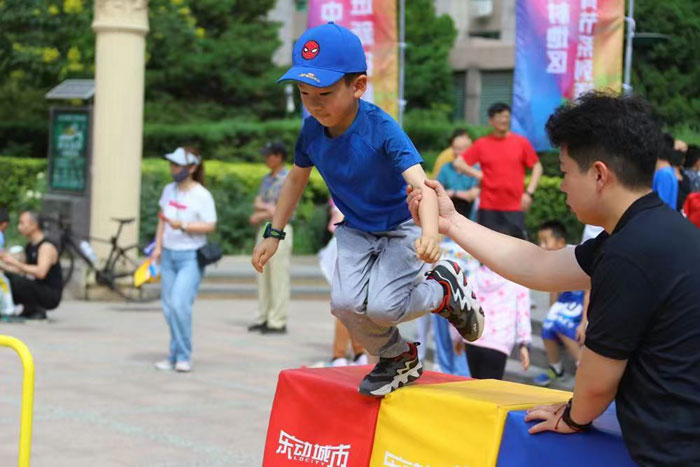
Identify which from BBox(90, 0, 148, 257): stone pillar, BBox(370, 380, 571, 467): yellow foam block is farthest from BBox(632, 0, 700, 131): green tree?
BBox(370, 380, 571, 467): yellow foam block

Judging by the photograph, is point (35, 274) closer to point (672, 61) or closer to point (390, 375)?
point (390, 375)

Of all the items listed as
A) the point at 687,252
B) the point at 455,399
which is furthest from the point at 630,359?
the point at 455,399

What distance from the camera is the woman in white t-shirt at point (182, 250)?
9570 millimetres

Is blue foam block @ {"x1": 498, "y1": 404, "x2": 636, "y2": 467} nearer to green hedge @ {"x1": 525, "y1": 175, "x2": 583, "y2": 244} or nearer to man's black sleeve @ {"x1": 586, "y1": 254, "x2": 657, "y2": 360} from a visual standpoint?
man's black sleeve @ {"x1": 586, "y1": 254, "x2": 657, "y2": 360}

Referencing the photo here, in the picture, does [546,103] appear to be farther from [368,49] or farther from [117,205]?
[117,205]

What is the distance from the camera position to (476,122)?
33688 mm

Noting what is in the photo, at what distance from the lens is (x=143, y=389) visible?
8.83 m

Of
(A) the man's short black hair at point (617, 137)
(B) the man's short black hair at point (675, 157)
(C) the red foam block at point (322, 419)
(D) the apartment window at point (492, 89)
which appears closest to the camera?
(A) the man's short black hair at point (617, 137)

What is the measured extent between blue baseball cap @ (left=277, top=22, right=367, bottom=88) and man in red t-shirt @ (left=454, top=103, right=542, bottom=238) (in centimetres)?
671

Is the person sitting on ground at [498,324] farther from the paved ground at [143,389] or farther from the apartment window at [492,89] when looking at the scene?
the apartment window at [492,89]

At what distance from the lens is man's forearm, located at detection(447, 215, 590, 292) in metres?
3.85

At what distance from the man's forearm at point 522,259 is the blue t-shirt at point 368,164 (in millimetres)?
371

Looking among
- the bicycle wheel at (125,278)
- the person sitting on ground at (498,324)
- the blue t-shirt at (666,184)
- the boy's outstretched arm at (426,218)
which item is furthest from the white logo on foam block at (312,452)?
the bicycle wheel at (125,278)

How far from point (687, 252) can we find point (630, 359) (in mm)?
360
